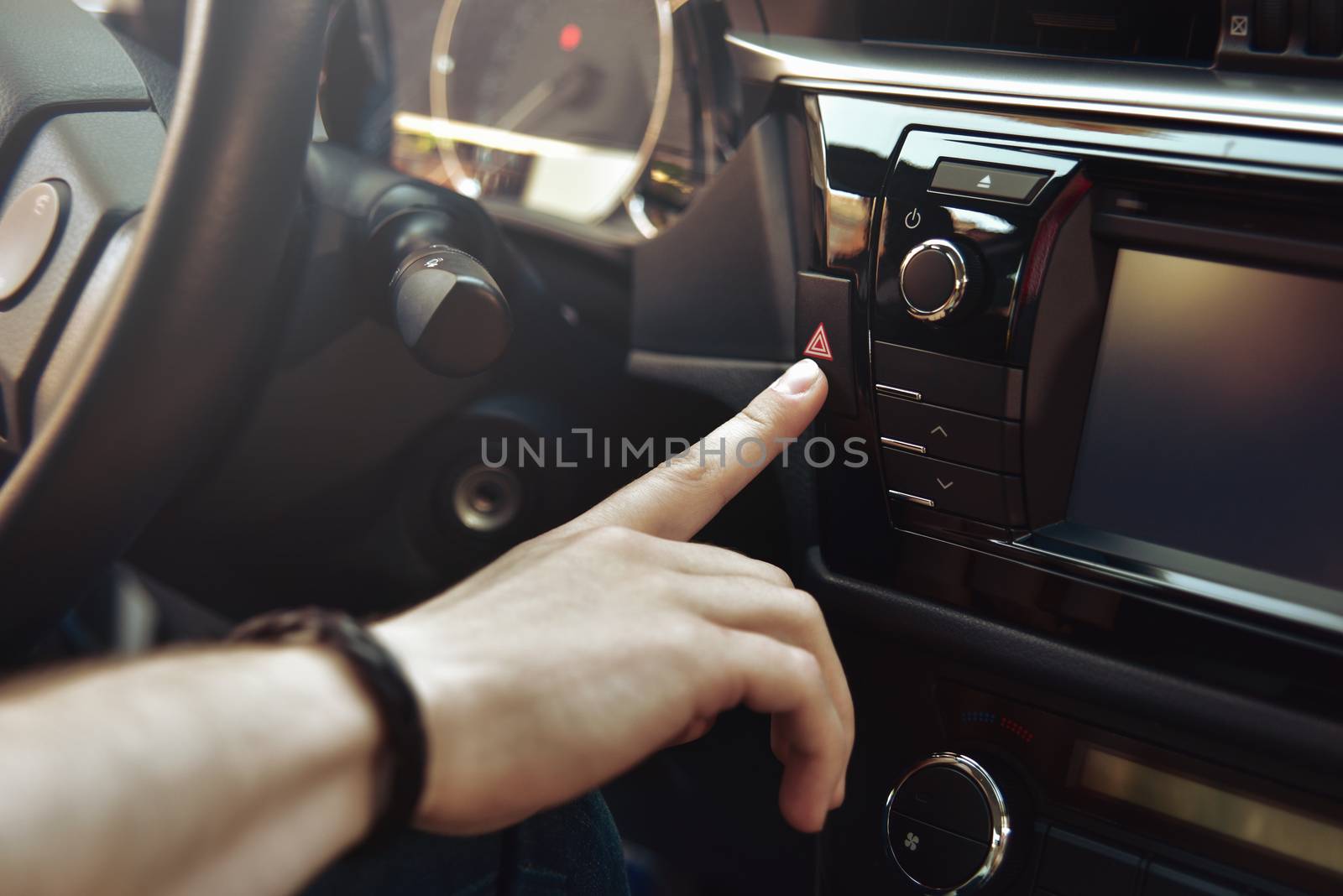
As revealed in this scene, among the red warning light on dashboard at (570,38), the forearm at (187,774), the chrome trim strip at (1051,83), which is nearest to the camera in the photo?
the forearm at (187,774)

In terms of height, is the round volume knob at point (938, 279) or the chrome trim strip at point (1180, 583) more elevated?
the round volume knob at point (938, 279)

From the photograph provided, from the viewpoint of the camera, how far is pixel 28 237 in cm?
75

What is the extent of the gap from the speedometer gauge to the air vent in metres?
0.33

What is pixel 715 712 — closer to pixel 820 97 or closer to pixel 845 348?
pixel 845 348

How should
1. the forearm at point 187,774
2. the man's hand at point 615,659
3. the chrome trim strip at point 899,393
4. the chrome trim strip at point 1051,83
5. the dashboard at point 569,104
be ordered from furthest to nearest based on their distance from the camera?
the dashboard at point 569,104 < the chrome trim strip at point 899,393 < the chrome trim strip at point 1051,83 < the man's hand at point 615,659 < the forearm at point 187,774

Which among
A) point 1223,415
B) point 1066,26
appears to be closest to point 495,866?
point 1223,415

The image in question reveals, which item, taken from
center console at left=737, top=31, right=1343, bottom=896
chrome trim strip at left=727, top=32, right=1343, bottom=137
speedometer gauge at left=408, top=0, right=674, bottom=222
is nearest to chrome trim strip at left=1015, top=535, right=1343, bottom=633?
center console at left=737, top=31, right=1343, bottom=896

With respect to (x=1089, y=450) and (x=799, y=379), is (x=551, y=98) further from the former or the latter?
(x=1089, y=450)

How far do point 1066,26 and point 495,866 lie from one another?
60 cm

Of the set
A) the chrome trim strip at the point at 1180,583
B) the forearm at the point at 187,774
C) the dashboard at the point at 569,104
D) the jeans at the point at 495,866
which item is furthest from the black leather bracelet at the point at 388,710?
the dashboard at the point at 569,104

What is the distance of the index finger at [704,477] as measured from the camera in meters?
0.58

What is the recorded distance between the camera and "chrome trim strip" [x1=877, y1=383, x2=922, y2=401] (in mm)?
669

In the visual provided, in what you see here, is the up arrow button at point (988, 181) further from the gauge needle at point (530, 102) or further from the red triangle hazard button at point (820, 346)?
the gauge needle at point (530, 102)

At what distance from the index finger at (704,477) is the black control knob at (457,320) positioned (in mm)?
119
